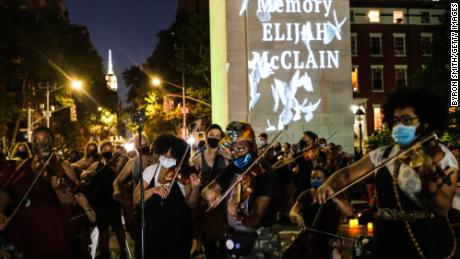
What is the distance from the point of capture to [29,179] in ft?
19.7

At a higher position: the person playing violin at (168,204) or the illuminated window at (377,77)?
the illuminated window at (377,77)

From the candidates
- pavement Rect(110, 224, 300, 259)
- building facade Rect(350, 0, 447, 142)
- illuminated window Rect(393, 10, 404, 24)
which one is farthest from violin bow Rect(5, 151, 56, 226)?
illuminated window Rect(393, 10, 404, 24)

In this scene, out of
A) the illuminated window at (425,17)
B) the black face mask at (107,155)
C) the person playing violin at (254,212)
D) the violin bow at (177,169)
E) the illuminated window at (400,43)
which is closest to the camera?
the person playing violin at (254,212)

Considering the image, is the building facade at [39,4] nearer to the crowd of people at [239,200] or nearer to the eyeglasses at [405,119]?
the crowd of people at [239,200]

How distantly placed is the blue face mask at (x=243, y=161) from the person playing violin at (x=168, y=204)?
0.90 metres

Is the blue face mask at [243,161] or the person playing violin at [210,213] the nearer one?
the blue face mask at [243,161]

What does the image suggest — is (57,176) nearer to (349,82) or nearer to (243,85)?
(243,85)

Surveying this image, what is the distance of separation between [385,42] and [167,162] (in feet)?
183

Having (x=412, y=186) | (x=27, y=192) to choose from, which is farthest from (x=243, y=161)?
(x=27, y=192)

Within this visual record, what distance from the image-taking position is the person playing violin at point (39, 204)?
19.8ft

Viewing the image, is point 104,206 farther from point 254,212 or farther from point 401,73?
point 401,73

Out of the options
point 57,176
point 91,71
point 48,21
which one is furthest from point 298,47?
point 91,71

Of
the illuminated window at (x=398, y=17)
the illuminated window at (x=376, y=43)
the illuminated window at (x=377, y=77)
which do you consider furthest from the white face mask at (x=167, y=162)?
the illuminated window at (x=398, y=17)

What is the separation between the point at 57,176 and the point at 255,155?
218 centimetres
